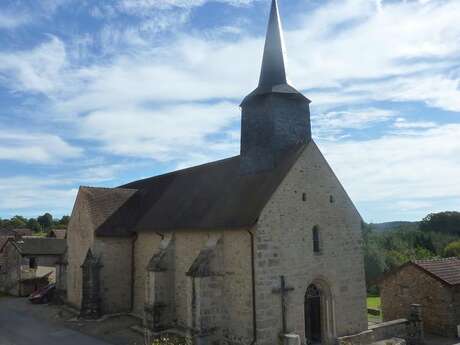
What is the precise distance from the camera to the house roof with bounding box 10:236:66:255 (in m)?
37.2

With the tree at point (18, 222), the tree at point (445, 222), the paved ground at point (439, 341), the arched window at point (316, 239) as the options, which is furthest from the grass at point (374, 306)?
the tree at point (18, 222)

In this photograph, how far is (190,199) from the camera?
21.2 metres

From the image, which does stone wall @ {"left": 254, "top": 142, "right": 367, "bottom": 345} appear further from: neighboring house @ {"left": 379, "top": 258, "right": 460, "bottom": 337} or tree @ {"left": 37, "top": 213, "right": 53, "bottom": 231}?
tree @ {"left": 37, "top": 213, "right": 53, "bottom": 231}

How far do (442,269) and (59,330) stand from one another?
18991mm

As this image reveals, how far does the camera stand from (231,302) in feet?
53.4

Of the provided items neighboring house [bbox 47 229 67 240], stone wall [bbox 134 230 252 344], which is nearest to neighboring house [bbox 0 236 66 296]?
neighboring house [bbox 47 229 67 240]

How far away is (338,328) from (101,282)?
499 inches

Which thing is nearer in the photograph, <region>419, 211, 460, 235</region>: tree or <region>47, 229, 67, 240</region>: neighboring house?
<region>47, 229, 67, 240</region>: neighboring house

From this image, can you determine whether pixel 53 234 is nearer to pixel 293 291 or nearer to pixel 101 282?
pixel 101 282

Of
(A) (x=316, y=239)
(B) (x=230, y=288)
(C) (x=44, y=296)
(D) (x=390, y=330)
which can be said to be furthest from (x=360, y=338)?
(C) (x=44, y=296)

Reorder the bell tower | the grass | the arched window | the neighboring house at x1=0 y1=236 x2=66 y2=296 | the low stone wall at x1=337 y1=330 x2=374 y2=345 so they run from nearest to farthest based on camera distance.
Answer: the low stone wall at x1=337 y1=330 x2=374 y2=345, the arched window, the bell tower, the grass, the neighboring house at x1=0 y1=236 x2=66 y2=296

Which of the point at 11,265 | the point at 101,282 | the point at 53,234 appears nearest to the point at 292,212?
the point at 101,282

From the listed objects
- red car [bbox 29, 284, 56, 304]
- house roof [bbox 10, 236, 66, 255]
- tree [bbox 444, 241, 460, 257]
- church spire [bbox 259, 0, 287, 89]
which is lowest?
red car [bbox 29, 284, 56, 304]

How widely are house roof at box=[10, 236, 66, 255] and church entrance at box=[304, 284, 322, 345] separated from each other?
26562mm
